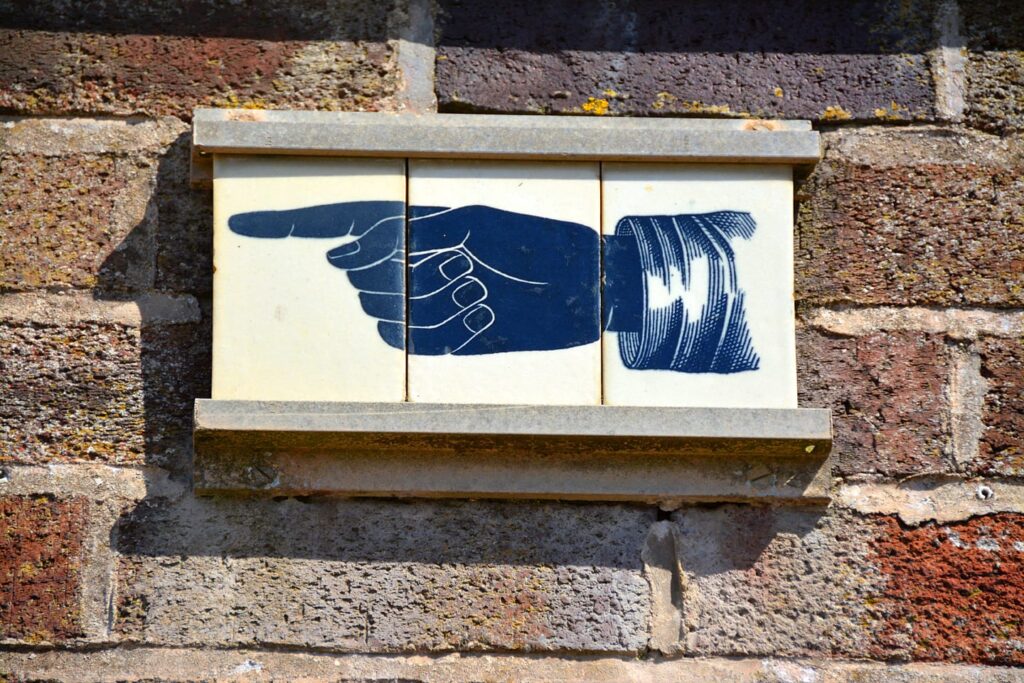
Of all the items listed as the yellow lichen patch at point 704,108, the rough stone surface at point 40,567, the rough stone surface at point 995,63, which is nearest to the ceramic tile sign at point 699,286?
the yellow lichen patch at point 704,108

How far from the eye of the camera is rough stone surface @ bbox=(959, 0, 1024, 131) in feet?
5.74

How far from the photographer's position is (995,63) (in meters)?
1.76

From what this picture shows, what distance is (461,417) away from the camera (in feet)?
5.12

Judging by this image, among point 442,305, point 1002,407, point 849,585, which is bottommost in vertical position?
point 849,585

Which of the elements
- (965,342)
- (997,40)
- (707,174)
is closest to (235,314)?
(707,174)

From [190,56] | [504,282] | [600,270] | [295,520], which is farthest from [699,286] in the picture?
[190,56]

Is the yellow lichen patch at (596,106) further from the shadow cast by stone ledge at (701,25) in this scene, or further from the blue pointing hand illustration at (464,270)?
the blue pointing hand illustration at (464,270)

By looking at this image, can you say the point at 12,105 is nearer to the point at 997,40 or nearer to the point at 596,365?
the point at 596,365

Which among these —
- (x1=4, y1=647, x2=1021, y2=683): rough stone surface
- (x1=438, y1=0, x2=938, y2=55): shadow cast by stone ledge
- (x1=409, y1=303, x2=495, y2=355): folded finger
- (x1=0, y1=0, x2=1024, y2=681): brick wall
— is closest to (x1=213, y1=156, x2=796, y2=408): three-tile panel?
(x1=409, y1=303, x2=495, y2=355): folded finger

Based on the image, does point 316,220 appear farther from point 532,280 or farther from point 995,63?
point 995,63

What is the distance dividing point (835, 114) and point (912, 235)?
20cm

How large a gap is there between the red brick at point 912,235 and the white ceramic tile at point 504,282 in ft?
1.06

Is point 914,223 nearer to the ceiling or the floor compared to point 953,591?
nearer to the ceiling

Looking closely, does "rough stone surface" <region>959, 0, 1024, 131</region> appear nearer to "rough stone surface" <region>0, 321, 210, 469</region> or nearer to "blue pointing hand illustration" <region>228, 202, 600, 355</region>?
"blue pointing hand illustration" <region>228, 202, 600, 355</region>
